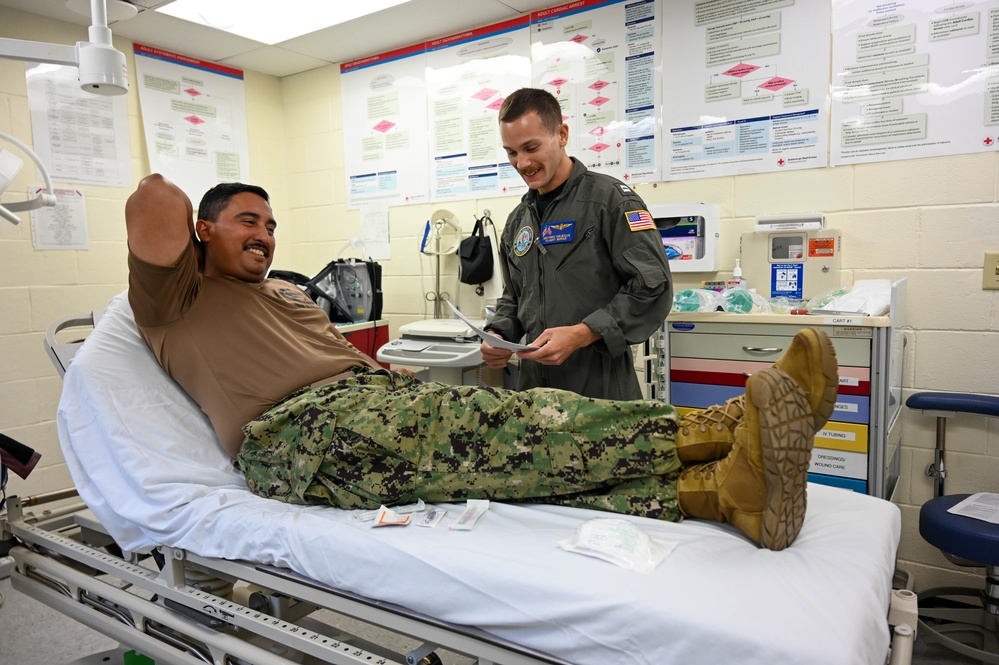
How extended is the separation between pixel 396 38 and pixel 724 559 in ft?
10.9

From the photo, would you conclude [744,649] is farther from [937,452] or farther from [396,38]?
[396,38]

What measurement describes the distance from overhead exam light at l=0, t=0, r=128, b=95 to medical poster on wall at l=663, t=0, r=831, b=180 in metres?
2.15

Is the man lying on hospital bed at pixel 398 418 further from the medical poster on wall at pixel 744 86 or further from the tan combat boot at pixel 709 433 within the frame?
the medical poster on wall at pixel 744 86

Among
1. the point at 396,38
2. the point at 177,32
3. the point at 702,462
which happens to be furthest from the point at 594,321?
the point at 177,32

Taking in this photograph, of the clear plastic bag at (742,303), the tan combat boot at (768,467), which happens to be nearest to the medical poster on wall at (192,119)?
the clear plastic bag at (742,303)

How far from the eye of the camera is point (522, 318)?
7.15 feet

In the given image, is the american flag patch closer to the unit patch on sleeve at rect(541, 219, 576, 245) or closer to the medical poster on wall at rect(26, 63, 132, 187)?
the unit patch on sleeve at rect(541, 219, 576, 245)

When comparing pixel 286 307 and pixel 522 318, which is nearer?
pixel 286 307

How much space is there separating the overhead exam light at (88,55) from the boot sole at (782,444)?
164 centimetres

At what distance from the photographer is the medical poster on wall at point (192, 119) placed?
3.62 meters

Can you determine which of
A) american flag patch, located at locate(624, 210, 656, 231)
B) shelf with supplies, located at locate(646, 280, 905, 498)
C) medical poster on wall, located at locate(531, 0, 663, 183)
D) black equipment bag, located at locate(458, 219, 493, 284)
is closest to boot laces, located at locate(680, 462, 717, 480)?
shelf with supplies, located at locate(646, 280, 905, 498)

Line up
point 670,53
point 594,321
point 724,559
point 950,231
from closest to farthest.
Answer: point 724,559 < point 594,321 < point 950,231 < point 670,53

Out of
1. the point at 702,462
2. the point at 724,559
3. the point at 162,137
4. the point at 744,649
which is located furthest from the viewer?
the point at 162,137

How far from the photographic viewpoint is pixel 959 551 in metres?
1.92
